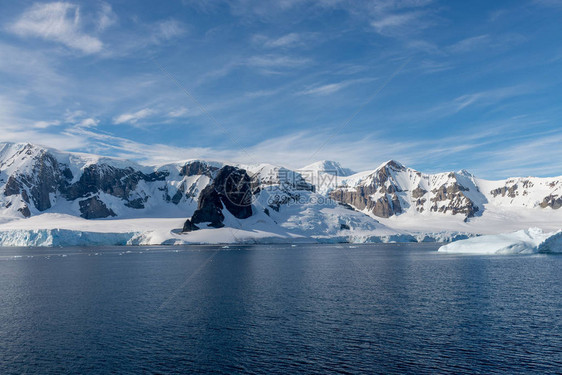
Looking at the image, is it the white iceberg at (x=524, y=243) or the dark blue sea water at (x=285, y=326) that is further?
the white iceberg at (x=524, y=243)

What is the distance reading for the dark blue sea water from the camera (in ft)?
93.6

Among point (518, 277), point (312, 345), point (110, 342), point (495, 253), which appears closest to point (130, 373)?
point (110, 342)

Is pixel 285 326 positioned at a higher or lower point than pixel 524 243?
lower

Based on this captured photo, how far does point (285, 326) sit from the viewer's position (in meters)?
37.8

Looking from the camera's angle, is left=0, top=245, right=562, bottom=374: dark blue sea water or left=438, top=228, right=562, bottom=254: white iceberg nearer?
left=0, top=245, right=562, bottom=374: dark blue sea water

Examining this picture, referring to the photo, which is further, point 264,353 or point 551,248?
point 551,248

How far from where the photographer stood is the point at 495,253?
131500 millimetres

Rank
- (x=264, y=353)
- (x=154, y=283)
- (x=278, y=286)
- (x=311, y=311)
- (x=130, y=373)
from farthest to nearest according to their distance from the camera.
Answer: (x=154, y=283) → (x=278, y=286) → (x=311, y=311) → (x=264, y=353) → (x=130, y=373)

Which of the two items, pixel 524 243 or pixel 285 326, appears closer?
pixel 285 326

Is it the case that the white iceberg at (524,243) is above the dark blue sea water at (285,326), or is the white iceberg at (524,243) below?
above

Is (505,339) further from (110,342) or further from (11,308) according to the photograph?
(11,308)

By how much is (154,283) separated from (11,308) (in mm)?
21493

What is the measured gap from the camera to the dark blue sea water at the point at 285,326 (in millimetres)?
28516

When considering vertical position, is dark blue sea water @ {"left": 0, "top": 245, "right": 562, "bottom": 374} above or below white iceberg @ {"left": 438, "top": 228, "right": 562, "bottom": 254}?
below
